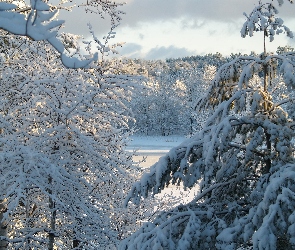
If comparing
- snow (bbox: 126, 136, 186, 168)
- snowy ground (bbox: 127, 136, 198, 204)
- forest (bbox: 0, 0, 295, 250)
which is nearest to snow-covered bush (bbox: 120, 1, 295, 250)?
forest (bbox: 0, 0, 295, 250)

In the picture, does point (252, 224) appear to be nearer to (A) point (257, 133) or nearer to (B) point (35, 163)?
(A) point (257, 133)

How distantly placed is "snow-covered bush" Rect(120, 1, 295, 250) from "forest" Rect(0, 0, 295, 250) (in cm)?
1

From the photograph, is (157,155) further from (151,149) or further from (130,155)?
(130,155)

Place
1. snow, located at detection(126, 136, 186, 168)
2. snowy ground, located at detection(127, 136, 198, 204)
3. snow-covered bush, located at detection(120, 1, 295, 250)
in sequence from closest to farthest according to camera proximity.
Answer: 1. snow-covered bush, located at detection(120, 1, 295, 250)
2. snowy ground, located at detection(127, 136, 198, 204)
3. snow, located at detection(126, 136, 186, 168)

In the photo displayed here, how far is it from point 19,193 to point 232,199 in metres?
2.98

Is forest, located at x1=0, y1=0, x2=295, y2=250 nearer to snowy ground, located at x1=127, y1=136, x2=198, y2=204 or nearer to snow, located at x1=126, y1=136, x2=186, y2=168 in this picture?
snowy ground, located at x1=127, y1=136, x2=198, y2=204

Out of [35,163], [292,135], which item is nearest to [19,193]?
[35,163]

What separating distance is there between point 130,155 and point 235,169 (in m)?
4.83

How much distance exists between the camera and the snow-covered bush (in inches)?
163

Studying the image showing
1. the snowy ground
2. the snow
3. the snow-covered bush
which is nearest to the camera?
the snow-covered bush

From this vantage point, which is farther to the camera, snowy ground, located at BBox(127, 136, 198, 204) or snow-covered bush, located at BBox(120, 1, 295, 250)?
snowy ground, located at BBox(127, 136, 198, 204)

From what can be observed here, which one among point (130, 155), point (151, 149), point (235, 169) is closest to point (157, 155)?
point (151, 149)

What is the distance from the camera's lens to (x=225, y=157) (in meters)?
5.60

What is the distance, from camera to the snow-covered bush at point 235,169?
4.14 m
